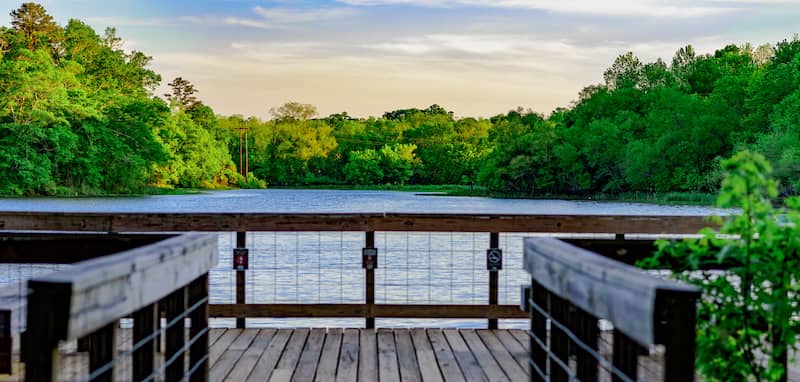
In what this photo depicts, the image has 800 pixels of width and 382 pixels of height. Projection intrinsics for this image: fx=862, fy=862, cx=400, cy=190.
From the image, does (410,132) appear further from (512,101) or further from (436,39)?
(436,39)

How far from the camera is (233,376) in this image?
446 centimetres

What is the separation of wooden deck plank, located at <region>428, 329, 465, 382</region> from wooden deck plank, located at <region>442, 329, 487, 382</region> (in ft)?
0.09

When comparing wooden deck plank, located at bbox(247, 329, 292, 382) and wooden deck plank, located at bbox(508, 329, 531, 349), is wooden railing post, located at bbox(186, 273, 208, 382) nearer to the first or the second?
wooden deck plank, located at bbox(247, 329, 292, 382)

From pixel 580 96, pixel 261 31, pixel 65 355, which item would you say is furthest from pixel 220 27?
pixel 65 355

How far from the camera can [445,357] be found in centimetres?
504

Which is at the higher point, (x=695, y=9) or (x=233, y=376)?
(x=695, y=9)

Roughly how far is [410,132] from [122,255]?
4005 inches

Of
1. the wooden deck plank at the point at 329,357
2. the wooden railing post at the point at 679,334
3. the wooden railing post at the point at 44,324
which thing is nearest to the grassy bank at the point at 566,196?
the wooden deck plank at the point at 329,357

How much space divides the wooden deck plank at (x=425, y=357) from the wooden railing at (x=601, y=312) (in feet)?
5.23

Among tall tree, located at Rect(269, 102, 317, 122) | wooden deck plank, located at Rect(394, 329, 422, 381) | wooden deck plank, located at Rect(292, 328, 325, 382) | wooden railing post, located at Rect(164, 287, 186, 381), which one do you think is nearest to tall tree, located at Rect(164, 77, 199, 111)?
tall tree, located at Rect(269, 102, 317, 122)

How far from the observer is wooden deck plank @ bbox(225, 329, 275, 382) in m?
4.48

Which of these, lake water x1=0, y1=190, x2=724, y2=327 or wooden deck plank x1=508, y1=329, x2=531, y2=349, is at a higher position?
wooden deck plank x1=508, y1=329, x2=531, y2=349

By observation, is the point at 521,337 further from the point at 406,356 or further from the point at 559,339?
the point at 559,339

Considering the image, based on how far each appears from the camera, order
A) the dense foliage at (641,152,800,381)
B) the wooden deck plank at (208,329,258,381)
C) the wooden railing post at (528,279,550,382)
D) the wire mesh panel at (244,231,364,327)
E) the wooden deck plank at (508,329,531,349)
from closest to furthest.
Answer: the dense foliage at (641,152,800,381) < the wooden railing post at (528,279,550,382) < the wooden deck plank at (208,329,258,381) < the wooden deck plank at (508,329,531,349) < the wire mesh panel at (244,231,364,327)
